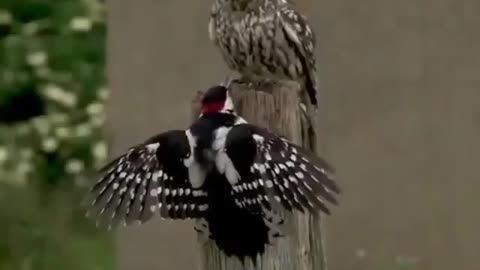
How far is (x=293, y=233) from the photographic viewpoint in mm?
3379

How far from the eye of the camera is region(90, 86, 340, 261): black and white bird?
330 centimetres

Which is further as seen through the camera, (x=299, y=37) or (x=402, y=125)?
(x=402, y=125)

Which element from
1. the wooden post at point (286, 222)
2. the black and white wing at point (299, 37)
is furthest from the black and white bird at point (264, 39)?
the wooden post at point (286, 222)

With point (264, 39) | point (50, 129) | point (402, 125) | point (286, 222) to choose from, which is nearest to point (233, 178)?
point (286, 222)

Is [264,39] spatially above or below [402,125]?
above

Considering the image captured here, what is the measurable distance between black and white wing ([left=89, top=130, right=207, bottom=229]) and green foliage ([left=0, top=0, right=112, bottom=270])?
4.23 meters

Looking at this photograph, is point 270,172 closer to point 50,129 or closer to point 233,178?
point 233,178

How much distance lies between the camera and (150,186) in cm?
343

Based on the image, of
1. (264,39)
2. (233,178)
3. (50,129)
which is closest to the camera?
(233,178)

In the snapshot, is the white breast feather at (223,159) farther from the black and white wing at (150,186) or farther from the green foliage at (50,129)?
the green foliage at (50,129)

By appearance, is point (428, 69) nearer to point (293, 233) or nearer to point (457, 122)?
point (457, 122)

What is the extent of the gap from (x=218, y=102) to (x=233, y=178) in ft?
0.62

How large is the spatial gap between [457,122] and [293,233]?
3438mm

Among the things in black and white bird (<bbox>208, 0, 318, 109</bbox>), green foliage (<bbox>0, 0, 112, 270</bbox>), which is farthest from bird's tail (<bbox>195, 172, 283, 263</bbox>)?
green foliage (<bbox>0, 0, 112, 270</bbox>)
